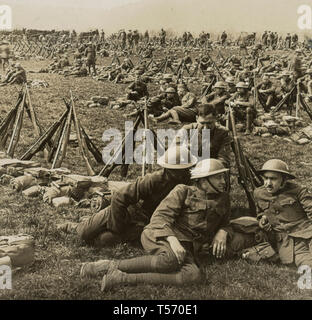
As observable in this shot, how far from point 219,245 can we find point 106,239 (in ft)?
4.79

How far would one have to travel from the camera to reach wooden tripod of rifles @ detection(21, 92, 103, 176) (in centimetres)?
1002

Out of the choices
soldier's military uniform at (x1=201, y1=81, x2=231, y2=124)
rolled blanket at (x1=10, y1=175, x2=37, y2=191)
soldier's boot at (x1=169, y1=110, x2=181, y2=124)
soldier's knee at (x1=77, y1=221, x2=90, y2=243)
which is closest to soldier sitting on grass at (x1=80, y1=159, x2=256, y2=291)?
soldier's knee at (x1=77, y1=221, x2=90, y2=243)

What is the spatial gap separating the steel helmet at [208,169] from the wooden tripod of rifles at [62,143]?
415 centimetres

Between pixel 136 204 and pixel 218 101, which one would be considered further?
pixel 218 101

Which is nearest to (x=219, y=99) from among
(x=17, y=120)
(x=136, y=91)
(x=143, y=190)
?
(x=136, y=91)

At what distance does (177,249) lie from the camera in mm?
5379

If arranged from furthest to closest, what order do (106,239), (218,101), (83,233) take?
(218,101) < (83,233) < (106,239)

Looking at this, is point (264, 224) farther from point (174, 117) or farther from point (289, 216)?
point (174, 117)

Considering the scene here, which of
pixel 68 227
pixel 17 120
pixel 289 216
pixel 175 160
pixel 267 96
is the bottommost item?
pixel 68 227

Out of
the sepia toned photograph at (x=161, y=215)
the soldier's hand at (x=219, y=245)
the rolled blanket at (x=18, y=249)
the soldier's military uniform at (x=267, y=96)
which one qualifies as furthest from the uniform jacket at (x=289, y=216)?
the soldier's military uniform at (x=267, y=96)

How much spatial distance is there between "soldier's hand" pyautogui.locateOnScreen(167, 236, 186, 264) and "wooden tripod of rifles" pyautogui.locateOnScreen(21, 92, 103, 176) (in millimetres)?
4518

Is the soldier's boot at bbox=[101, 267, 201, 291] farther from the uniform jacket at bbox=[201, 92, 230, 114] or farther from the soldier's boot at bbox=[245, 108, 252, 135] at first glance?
the soldier's boot at bbox=[245, 108, 252, 135]

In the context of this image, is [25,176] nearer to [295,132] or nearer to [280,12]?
[295,132]

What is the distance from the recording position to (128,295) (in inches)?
207
